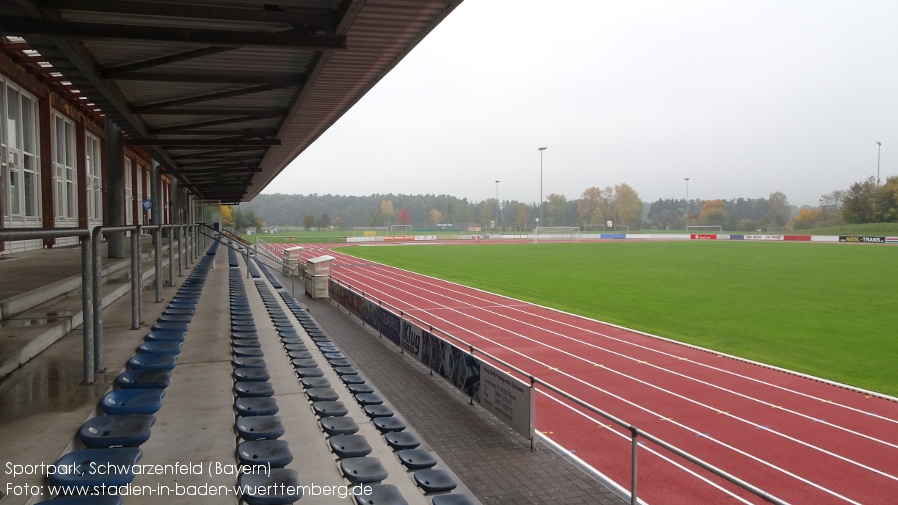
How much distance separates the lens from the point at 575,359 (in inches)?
566

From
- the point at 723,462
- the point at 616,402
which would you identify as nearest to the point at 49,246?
the point at 616,402

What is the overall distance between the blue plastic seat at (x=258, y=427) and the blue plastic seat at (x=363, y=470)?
0.56 metres

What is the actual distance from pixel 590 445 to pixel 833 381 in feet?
22.9

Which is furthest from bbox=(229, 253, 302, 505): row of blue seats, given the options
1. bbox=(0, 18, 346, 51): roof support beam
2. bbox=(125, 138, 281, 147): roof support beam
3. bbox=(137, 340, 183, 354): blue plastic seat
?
bbox=(125, 138, 281, 147): roof support beam

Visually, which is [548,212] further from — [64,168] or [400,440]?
[400,440]

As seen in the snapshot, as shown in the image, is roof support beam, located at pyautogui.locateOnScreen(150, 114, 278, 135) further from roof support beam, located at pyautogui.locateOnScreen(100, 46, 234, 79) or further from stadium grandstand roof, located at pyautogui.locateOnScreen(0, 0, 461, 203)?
roof support beam, located at pyautogui.locateOnScreen(100, 46, 234, 79)

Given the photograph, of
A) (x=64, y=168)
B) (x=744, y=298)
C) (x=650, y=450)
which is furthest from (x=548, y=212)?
(x=650, y=450)

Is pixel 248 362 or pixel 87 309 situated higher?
pixel 87 309

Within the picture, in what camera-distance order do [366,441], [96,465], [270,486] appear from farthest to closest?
[366,441] < [270,486] < [96,465]

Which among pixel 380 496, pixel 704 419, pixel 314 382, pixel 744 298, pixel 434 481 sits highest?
pixel 314 382

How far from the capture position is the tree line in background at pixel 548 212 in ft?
429

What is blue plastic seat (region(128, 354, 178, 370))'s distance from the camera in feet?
16.5

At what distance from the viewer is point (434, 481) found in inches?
197

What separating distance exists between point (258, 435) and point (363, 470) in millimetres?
822
